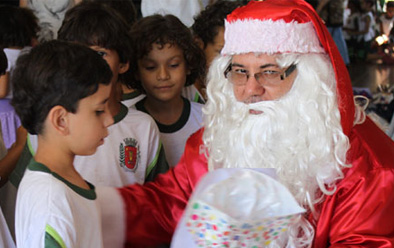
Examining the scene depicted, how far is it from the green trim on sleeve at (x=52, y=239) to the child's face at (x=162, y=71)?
4.75ft

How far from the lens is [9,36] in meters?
3.93

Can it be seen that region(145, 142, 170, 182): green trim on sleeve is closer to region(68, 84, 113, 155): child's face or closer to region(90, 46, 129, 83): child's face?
region(90, 46, 129, 83): child's face

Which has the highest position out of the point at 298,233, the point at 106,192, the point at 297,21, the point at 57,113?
the point at 297,21

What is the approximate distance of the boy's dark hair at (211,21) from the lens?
366 centimetres

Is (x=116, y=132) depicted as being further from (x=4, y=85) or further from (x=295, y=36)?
(x=4, y=85)

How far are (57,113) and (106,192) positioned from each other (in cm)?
48

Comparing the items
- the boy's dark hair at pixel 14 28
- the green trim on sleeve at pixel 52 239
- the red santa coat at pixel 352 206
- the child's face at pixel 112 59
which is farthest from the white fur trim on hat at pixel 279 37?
the boy's dark hair at pixel 14 28

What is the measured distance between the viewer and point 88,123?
5.94 feet

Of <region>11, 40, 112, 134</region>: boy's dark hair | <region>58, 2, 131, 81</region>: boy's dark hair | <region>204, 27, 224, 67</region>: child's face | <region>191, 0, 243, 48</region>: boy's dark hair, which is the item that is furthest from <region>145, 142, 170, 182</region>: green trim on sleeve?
<region>191, 0, 243, 48</region>: boy's dark hair

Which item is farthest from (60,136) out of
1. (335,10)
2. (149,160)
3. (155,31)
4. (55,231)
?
(335,10)

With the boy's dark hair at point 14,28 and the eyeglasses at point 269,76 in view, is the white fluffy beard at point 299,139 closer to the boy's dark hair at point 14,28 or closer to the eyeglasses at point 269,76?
the eyeglasses at point 269,76

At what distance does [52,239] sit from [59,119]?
440 millimetres

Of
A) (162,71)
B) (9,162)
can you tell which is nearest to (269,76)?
(162,71)

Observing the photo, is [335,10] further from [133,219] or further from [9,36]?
[133,219]
